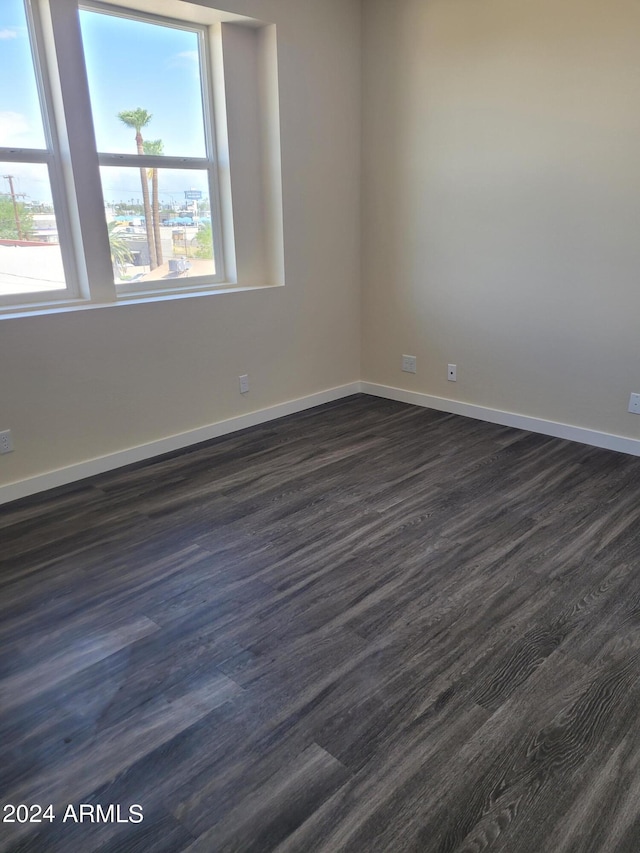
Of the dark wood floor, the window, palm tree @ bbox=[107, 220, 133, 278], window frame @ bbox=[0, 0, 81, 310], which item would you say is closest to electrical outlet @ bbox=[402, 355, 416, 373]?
the window

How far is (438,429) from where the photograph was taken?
4.10 metres

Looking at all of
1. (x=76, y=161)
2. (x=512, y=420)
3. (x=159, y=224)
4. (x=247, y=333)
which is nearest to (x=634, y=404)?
(x=512, y=420)

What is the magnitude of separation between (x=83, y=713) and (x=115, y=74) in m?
3.20

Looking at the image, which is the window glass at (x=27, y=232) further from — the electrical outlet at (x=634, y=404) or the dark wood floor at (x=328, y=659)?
the electrical outlet at (x=634, y=404)

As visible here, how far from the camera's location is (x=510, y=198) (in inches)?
148

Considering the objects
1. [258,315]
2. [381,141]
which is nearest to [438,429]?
[258,315]

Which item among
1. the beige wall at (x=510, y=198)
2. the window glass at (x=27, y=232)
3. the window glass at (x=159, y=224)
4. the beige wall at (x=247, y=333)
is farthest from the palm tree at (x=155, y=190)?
the beige wall at (x=510, y=198)

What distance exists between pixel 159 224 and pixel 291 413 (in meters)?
1.57

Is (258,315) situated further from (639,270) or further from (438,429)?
(639,270)

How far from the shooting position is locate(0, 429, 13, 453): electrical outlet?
3061 millimetres

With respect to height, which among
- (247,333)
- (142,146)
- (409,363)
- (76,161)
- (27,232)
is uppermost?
(142,146)

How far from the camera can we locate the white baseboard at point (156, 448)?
322 cm

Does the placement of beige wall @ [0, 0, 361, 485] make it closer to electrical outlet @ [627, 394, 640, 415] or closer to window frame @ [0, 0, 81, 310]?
window frame @ [0, 0, 81, 310]

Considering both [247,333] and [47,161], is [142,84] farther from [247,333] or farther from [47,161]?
[247,333]
